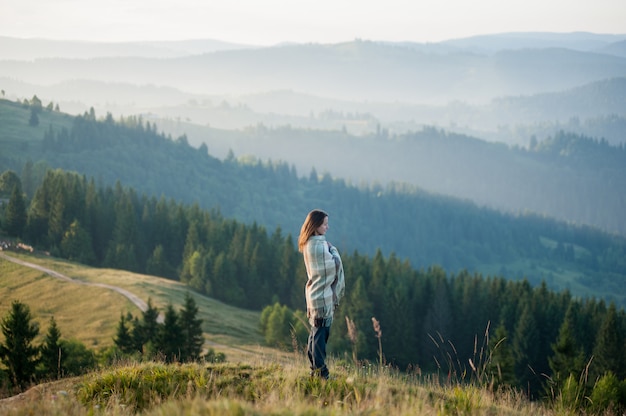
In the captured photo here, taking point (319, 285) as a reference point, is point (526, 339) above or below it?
below

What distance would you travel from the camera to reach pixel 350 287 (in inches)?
3339

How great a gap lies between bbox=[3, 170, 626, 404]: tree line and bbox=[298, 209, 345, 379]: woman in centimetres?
5408

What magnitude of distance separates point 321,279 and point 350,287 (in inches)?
2895

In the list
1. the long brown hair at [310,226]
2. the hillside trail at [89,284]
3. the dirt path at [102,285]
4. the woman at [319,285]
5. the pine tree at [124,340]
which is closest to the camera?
the woman at [319,285]

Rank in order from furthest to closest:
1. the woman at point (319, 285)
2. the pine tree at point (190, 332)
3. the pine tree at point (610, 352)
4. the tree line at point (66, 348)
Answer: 1. the pine tree at point (610, 352)
2. the pine tree at point (190, 332)
3. the tree line at point (66, 348)
4. the woman at point (319, 285)

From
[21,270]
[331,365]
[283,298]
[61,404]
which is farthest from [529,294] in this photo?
[61,404]

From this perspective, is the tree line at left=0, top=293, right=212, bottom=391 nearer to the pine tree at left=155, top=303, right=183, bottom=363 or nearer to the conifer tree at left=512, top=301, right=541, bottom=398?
the pine tree at left=155, top=303, right=183, bottom=363

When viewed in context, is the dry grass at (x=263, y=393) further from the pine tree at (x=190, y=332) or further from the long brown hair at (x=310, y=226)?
the pine tree at (x=190, y=332)

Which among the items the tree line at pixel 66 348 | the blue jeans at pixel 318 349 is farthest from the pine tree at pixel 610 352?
the blue jeans at pixel 318 349

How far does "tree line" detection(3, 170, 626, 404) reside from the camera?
74500 millimetres

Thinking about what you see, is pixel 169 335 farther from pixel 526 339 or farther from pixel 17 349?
pixel 526 339

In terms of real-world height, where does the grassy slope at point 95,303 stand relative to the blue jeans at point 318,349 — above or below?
below

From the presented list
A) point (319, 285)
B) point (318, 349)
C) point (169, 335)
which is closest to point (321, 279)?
point (319, 285)

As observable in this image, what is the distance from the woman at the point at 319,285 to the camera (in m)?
12.1
